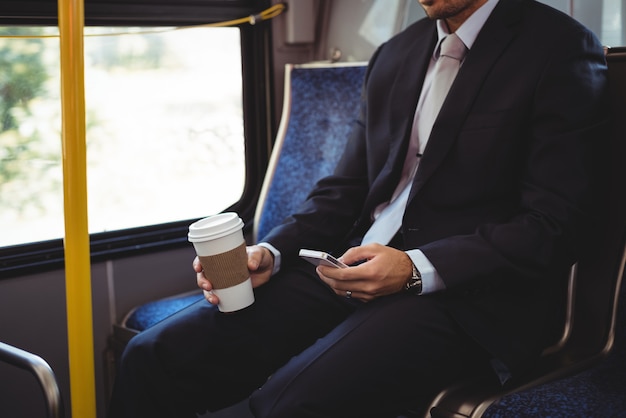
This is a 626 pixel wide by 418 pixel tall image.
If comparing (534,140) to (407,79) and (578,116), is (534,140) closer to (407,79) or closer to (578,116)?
(578,116)

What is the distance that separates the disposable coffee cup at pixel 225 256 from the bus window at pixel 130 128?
1.04m

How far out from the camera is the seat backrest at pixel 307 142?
106 inches

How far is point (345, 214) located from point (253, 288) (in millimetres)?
336

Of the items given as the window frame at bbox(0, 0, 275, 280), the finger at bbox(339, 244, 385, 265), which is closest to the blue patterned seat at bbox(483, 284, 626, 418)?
the finger at bbox(339, 244, 385, 265)

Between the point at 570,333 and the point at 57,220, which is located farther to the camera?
the point at 57,220

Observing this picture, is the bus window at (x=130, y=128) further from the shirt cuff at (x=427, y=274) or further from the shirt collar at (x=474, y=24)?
the shirt cuff at (x=427, y=274)

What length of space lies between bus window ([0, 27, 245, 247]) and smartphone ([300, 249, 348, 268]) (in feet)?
3.97

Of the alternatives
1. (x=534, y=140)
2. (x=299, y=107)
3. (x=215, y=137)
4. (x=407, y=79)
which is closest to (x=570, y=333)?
(x=534, y=140)

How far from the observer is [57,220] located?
2475mm

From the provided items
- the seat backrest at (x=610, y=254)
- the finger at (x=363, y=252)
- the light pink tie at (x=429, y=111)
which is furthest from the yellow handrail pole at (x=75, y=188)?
the seat backrest at (x=610, y=254)

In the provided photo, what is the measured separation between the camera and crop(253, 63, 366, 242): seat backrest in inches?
106

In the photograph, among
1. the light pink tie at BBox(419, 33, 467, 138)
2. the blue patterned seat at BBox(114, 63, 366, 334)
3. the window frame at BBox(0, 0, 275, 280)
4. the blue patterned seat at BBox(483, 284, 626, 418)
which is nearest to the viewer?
the blue patterned seat at BBox(483, 284, 626, 418)

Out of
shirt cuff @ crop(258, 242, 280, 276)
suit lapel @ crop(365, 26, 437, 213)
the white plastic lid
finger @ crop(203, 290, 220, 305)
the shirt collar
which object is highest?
the shirt collar

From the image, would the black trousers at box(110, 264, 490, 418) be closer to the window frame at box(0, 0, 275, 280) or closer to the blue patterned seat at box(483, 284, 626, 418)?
the blue patterned seat at box(483, 284, 626, 418)
